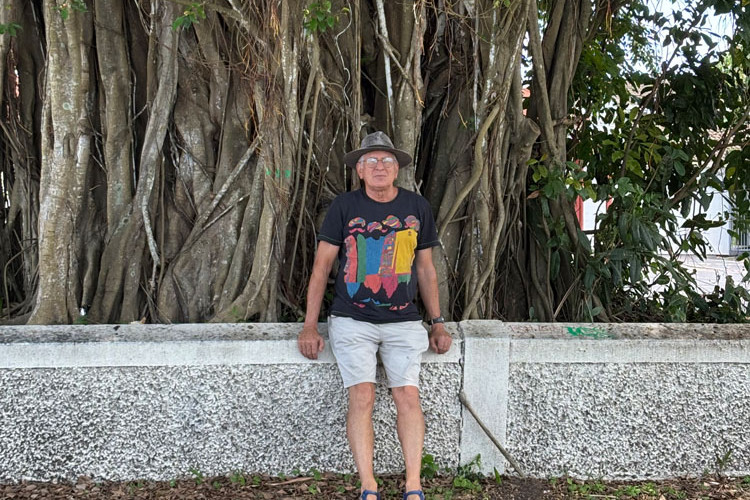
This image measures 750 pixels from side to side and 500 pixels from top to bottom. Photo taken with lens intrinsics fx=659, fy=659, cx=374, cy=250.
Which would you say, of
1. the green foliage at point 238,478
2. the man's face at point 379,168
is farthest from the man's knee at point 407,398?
the man's face at point 379,168

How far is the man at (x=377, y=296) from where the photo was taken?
108 inches

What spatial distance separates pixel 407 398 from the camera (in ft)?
9.10

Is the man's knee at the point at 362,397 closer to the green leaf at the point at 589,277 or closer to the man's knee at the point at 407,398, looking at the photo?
the man's knee at the point at 407,398

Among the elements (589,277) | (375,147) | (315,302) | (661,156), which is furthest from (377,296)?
(661,156)

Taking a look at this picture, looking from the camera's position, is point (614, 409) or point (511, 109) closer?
point (614, 409)

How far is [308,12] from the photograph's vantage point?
2.90m

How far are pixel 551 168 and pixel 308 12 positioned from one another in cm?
171

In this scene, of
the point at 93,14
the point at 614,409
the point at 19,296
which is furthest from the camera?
the point at 19,296

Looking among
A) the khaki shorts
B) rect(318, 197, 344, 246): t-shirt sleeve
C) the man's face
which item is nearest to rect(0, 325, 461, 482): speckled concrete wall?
the khaki shorts

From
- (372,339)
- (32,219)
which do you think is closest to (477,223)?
(372,339)

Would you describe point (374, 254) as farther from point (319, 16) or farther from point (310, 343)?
point (319, 16)

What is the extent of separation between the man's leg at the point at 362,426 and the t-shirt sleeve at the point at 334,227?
0.65m

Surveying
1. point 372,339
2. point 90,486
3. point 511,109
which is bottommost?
point 90,486

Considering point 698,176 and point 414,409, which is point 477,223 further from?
point 698,176
